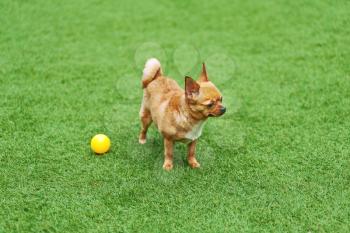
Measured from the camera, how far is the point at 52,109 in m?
4.70

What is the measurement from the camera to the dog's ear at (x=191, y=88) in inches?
129

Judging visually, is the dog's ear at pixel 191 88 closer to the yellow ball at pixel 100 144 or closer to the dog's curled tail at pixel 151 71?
the dog's curled tail at pixel 151 71

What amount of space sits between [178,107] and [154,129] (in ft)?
3.12

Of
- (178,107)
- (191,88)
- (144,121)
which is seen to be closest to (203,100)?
(191,88)

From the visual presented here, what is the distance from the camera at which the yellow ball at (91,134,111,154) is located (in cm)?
395

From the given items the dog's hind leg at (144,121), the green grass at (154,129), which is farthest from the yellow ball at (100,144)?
the dog's hind leg at (144,121)

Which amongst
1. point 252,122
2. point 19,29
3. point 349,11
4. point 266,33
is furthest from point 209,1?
point 252,122

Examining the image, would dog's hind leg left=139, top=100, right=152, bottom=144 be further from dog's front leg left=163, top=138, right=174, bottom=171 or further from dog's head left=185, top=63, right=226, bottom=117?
dog's head left=185, top=63, right=226, bottom=117

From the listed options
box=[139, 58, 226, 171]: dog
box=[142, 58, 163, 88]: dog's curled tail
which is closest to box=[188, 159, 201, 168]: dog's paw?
box=[139, 58, 226, 171]: dog

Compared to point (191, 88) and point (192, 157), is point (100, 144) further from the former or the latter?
point (191, 88)

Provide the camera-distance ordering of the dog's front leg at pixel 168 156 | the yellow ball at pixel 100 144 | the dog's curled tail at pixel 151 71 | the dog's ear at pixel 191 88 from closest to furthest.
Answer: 1. the dog's ear at pixel 191 88
2. the dog's front leg at pixel 168 156
3. the dog's curled tail at pixel 151 71
4. the yellow ball at pixel 100 144

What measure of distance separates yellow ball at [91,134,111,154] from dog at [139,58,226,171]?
0.33m

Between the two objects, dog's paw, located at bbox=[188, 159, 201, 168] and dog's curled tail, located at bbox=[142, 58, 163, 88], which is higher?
dog's curled tail, located at bbox=[142, 58, 163, 88]

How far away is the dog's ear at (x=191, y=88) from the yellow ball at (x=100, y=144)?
→ 96 cm
